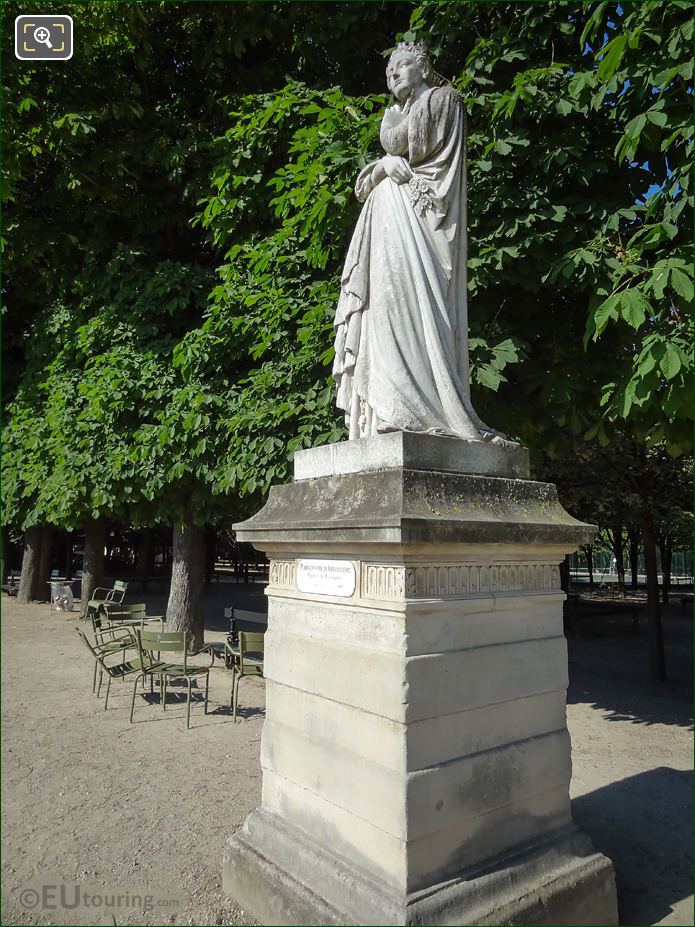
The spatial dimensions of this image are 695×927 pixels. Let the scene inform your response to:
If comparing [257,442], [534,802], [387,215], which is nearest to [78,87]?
[257,442]

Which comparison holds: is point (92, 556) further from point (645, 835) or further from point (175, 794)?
point (645, 835)

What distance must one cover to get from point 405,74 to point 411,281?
1.33 m

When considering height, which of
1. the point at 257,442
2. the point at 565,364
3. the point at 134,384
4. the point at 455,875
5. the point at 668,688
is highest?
the point at 134,384

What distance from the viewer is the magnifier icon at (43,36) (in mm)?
8055

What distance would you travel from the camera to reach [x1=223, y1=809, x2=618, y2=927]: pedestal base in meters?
3.01

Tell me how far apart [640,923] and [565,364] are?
4.26 metres

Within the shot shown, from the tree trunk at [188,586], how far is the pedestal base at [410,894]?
774cm

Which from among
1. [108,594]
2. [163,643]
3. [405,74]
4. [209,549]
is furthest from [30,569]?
[405,74]

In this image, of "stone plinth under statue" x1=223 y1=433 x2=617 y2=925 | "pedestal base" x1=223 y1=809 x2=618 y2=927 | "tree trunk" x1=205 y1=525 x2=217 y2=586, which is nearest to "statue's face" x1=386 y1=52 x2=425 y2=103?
"stone plinth under statue" x1=223 y1=433 x2=617 y2=925

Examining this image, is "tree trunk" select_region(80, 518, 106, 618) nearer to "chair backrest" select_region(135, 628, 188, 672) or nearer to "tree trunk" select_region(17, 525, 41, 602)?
"tree trunk" select_region(17, 525, 41, 602)

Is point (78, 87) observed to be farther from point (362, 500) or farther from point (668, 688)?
point (668, 688)

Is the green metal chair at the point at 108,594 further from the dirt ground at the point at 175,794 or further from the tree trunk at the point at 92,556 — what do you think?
the dirt ground at the point at 175,794

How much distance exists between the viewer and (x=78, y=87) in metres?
9.62

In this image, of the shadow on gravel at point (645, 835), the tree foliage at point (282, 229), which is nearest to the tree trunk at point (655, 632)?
the tree foliage at point (282, 229)
